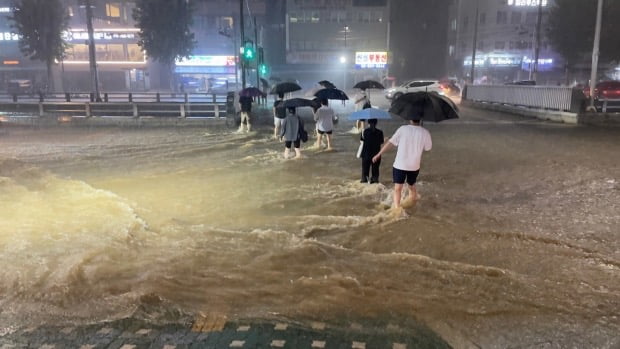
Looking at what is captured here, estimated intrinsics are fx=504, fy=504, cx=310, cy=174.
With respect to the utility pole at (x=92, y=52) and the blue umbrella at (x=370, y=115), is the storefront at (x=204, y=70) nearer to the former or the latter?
the utility pole at (x=92, y=52)

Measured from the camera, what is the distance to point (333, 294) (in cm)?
552

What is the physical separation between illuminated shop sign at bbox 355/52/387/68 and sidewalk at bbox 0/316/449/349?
204ft

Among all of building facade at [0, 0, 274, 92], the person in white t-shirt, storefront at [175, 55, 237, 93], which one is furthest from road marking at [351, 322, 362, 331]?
storefront at [175, 55, 237, 93]

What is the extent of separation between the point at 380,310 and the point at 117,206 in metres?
5.77

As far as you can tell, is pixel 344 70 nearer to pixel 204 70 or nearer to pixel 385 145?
pixel 204 70

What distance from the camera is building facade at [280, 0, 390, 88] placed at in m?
66.6

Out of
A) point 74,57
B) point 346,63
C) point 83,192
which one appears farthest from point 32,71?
point 83,192

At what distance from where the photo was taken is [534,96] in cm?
2605

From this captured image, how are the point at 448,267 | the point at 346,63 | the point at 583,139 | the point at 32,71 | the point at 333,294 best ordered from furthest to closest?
the point at 346,63
the point at 32,71
the point at 583,139
the point at 448,267
the point at 333,294

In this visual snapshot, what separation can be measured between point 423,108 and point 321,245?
279 cm

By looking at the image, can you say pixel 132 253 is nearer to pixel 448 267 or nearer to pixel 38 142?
pixel 448 267

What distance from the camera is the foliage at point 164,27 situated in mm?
53656

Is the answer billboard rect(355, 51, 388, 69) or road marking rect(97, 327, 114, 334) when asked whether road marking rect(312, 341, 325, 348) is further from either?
billboard rect(355, 51, 388, 69)

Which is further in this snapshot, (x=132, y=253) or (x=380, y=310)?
(x=132, y=253)
